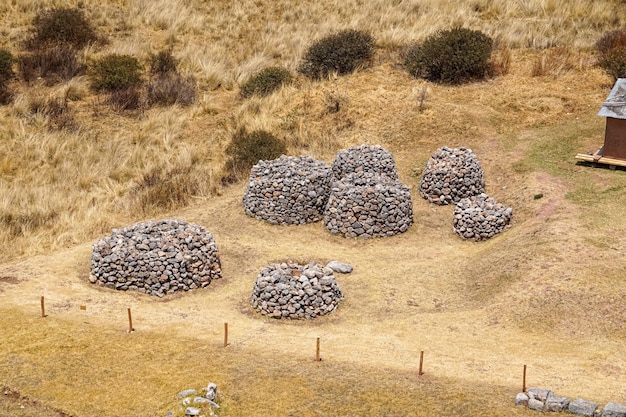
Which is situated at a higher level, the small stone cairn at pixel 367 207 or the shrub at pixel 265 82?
the shrub at pixel 265 82

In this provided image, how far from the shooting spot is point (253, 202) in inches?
987

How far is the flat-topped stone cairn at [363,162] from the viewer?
26234 millimetres

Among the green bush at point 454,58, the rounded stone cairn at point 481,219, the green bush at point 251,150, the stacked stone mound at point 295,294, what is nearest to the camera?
the stacked stone mound at point 295,294

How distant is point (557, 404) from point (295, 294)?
6849 millimetres

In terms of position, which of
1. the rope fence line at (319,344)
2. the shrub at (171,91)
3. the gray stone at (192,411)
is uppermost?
the shrub at (171,91)

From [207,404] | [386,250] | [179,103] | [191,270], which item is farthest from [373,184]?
[179,103]

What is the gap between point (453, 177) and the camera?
25641mm

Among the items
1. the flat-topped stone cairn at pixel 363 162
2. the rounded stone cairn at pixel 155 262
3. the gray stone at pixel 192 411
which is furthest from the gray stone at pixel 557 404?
the flat-topped stone cairn at pixel 363 162

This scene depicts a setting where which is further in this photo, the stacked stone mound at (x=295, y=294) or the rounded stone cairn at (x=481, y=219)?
the rounded stone cairn at (x=481, y=219)

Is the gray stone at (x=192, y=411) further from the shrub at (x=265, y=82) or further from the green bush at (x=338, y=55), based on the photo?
the green bush at (x=338, y=55)

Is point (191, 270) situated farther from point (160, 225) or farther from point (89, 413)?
point (89, 413)

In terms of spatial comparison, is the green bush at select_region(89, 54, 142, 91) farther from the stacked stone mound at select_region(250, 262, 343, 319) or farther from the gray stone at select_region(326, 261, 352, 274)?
the stacked stone mound at select_region(250, 262, 343, 319)

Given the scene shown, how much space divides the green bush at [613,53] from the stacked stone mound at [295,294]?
61.0 feet

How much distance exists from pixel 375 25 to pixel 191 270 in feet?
79.4
